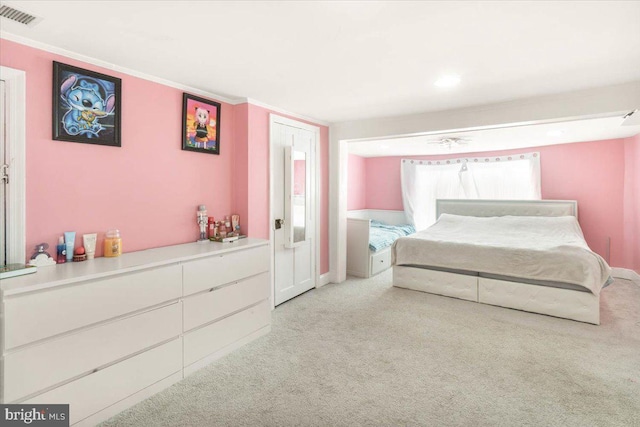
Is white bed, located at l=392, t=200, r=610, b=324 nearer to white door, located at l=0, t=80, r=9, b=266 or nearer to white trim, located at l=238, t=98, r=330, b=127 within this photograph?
white trim, located at l=238, t=98, r=330, b=127

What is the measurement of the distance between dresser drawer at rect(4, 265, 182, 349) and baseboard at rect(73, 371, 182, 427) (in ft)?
1.74

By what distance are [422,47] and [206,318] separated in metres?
2.48

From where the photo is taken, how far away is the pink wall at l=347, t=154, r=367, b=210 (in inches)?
281

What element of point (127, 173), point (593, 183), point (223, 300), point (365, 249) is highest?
point (593, 183)

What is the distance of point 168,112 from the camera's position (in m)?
2.81

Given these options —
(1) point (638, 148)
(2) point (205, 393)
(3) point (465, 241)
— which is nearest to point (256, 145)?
(2) point (205, 393)

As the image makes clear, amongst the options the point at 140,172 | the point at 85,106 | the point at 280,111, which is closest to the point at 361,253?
the point at 280,111

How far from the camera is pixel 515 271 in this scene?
11.8 ft

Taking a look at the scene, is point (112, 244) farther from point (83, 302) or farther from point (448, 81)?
point (448, 81)

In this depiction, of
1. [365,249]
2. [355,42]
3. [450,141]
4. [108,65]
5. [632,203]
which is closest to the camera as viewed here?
[355,42]

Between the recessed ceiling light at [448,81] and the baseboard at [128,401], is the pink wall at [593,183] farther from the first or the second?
the baseboard at [128,401]

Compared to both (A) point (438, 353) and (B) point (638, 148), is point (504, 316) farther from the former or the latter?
(B) point (638, 148)

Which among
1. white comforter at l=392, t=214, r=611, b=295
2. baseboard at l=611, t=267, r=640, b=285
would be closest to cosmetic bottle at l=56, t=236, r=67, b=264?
white comforter at l=392, t=214, r=611, b=295

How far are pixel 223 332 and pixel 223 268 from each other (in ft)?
1.72
